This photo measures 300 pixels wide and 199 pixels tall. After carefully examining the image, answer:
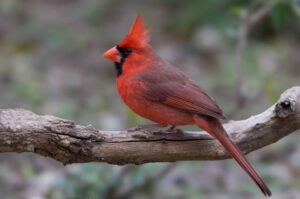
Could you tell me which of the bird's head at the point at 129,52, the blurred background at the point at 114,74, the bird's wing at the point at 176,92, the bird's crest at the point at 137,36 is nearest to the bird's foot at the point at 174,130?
the bird's wing at the point at 176,92

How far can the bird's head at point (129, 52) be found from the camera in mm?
4125

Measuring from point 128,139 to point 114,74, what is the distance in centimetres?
447

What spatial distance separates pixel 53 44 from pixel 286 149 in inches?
131

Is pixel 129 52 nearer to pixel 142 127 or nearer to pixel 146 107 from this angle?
pixel 146 107

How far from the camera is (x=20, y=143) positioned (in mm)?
3291

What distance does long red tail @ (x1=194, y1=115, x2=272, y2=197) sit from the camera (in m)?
3.50

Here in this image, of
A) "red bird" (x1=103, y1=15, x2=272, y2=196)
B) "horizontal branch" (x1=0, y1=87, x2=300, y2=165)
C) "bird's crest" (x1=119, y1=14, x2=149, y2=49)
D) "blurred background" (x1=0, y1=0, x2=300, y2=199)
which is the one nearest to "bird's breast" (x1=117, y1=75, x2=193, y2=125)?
"red bird" (x1=103, y1=15, x2=272, y2=196)

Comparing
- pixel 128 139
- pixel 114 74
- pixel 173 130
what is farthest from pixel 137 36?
pixel 114 74

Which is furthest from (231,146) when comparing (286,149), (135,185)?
(286,149)

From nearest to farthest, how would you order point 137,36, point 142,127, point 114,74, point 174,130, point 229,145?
1. point 229,145
2. point 142,127
3. point 174,130
4. point 137,36
5. point 114,74

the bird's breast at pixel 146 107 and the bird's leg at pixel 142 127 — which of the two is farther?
the bird's breast at pixel 146 107

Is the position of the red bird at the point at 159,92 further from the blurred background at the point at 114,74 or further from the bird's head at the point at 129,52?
the blurred background at the point at 114,74

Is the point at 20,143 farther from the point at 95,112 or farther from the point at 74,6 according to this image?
the point at 74,6

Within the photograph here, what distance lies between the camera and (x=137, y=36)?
411cm
